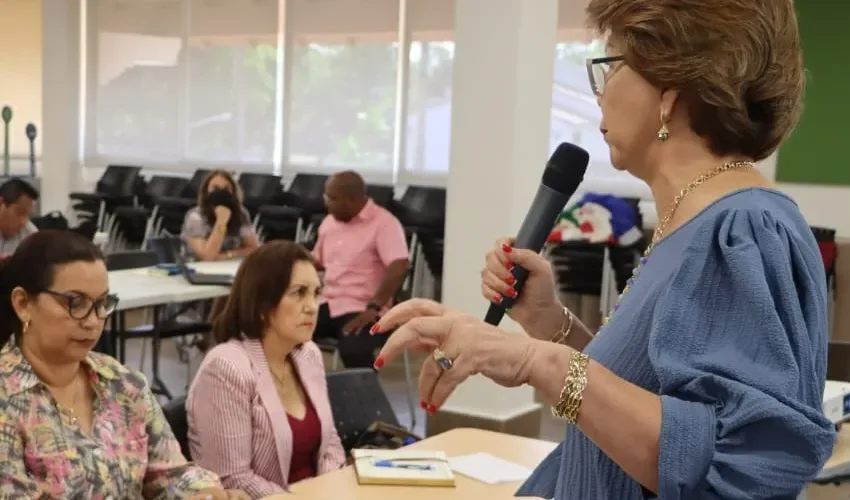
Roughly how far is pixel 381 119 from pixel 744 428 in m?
9.28

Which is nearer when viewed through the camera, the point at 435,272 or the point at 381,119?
the point at 435,272

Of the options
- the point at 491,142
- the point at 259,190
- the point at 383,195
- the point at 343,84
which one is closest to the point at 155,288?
the point at 491,142

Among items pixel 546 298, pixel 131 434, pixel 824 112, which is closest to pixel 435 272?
pixel 824 112

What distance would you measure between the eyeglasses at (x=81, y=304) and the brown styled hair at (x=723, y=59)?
167cm

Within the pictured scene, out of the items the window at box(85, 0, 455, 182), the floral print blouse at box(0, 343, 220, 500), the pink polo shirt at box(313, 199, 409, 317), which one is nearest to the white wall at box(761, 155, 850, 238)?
the pink polo shirt at box(313, 199, 409, 317)

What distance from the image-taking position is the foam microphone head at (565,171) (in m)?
1.62

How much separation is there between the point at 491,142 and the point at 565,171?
3.71 m

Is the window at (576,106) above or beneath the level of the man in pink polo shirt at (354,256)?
above

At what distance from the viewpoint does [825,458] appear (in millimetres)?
1131

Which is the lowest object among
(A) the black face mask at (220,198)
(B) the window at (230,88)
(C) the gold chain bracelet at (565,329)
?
(A) the black face mask at (220,198)

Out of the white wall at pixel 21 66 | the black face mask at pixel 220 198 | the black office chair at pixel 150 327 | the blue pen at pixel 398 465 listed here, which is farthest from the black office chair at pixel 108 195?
the blue pen at pixel 398 465

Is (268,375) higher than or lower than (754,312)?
lower

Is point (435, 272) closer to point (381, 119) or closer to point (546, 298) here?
point (381, 119)

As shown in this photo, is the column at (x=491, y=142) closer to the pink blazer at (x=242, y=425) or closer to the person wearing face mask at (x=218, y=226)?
the person wearing face mask at (x=218, y=226)
